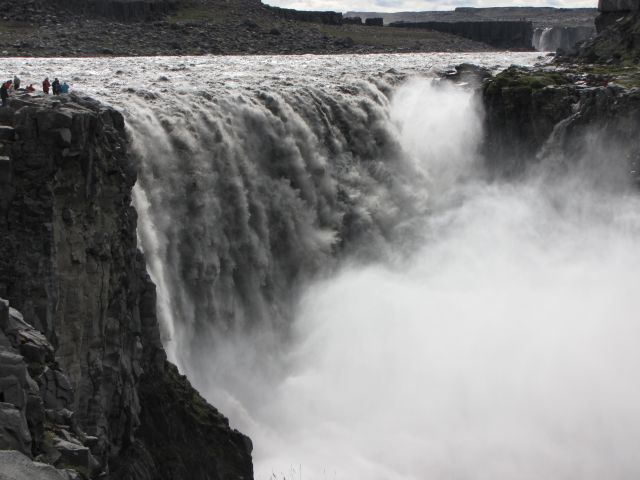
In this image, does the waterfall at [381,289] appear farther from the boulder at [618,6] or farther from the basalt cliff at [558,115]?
the boulder at [618,6]

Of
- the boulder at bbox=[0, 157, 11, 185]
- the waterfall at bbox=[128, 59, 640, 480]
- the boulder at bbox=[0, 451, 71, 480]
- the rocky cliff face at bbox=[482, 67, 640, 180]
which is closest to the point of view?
the boulder at bbox=[0, 451, 71, 480]

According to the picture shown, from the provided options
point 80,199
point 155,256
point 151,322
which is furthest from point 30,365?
point 155,256

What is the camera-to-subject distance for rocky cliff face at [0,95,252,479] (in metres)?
19.2

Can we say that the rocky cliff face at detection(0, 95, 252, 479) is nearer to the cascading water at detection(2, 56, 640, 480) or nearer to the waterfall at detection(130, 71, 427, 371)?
the cascading water at detection(2, 56, 640, 480)

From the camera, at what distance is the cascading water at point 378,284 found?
97.7ft

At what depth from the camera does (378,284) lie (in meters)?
39.4

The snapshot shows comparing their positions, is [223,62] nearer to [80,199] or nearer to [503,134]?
[503,134]

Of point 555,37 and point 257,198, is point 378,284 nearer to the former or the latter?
point 257,198

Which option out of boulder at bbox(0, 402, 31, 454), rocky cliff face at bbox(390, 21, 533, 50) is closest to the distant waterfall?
rocky cliff face at bbox(390, 21, 533, 50)

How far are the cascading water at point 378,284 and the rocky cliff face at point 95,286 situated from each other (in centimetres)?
456

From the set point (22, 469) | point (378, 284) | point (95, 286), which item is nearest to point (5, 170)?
point (95, 286)

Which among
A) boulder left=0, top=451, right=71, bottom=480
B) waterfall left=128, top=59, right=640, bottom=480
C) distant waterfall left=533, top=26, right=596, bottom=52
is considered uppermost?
distant waterfall left=533, top=26, right=596, bottom=52

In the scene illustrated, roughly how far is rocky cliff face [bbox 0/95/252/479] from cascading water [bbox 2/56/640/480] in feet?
15.0

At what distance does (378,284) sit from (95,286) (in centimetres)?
1996
